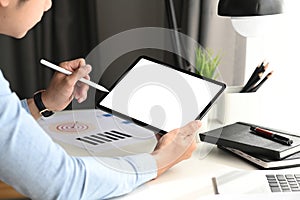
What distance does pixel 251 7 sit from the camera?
3.92 ft

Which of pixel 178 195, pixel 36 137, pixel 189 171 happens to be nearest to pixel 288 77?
pixel 189 171

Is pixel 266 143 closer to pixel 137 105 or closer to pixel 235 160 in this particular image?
pixel 235 160

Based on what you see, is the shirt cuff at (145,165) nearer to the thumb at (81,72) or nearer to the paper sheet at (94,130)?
the paper sheet at (94,130)

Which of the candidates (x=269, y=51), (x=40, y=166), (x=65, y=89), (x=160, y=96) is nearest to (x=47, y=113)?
(x=65, y=89)

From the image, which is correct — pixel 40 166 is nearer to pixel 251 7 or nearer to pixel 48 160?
pixel 48 160

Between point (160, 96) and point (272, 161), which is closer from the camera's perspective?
point (272, 161)

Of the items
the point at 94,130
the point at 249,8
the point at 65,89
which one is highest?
the point at 249,8

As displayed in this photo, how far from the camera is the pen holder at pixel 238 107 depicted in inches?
52.4

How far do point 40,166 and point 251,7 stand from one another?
21.6 inches

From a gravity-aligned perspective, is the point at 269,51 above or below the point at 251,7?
below

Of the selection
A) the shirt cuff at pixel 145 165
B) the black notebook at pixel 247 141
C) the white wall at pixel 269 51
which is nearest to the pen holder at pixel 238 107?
the black notebook at pixel 247 141

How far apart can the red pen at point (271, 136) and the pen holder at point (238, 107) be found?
0.09 metres

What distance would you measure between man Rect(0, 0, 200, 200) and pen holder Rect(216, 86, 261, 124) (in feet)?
0.65

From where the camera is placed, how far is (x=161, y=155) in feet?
3.67
